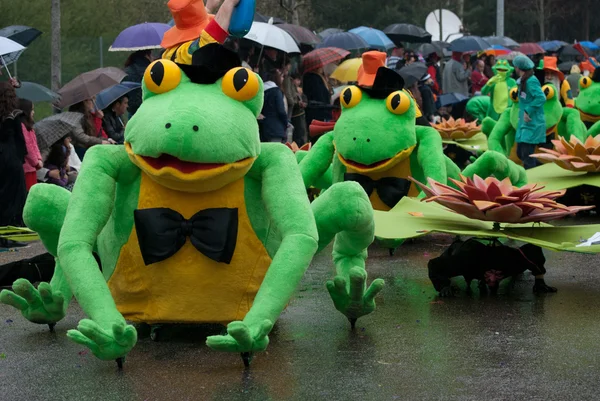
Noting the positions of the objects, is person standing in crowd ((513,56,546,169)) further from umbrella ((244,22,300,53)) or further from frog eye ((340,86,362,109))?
frog eye ((340,86,362,109))

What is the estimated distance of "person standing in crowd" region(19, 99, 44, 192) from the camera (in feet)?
33.8

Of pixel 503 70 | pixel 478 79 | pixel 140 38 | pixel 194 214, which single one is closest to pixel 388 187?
pixel 194 214

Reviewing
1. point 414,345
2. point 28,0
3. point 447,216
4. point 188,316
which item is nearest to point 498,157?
point 447,216

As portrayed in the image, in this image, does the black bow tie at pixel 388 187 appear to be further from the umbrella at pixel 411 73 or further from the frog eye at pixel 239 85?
the umbrella at pixel 411 73

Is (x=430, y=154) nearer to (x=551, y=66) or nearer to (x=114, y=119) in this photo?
(x=114, y=119)

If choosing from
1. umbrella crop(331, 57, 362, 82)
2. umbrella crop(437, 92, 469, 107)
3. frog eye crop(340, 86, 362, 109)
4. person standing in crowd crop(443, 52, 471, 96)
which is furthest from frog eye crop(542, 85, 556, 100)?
person standing in crowd crop(443, 52, 471, 96)

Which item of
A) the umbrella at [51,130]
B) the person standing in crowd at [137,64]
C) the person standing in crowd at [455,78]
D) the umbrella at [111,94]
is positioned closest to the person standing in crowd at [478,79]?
the person standing in crowd at [455,78]

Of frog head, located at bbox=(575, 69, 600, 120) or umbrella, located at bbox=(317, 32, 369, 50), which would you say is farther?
umbrella, located at bbox=(317, 32, 369, 50)

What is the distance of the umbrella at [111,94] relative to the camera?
1162 cm

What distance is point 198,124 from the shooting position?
501 centimetres

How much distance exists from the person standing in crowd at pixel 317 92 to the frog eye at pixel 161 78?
10.8 metres

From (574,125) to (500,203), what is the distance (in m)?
6.61

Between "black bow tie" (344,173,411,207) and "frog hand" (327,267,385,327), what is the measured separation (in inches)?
129

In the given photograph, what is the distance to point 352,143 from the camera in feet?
28.0
